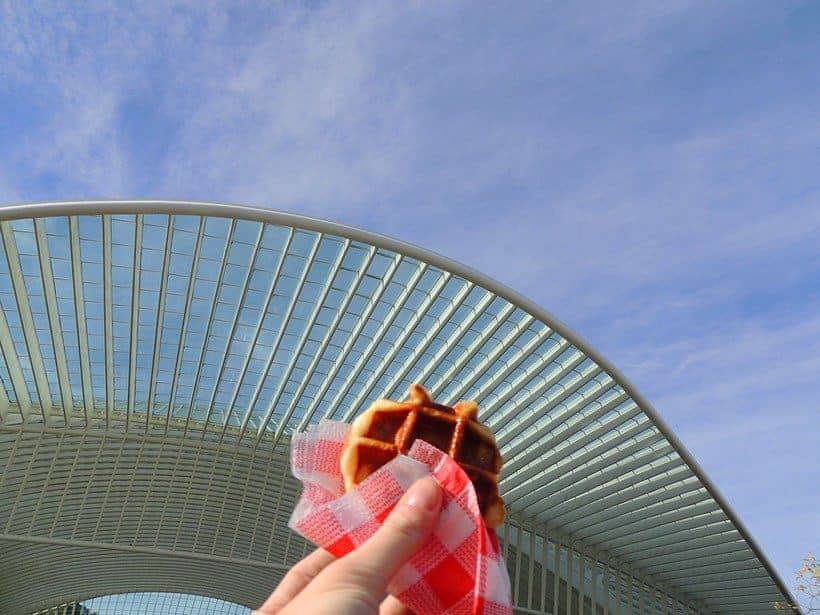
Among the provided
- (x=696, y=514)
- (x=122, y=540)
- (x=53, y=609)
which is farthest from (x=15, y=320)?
(x=53, y=609)

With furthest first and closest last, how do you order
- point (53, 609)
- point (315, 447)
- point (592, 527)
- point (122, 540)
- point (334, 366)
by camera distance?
point (53, 609)
point (122, 540)
point (592, 527)
point (334, 366)
point (315, 447)

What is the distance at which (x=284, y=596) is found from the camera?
3.29m

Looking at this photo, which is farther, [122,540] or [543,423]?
[122,540]

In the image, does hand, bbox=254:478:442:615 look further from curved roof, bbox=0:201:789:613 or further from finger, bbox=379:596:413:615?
curved roof, bbox=0:201:789:613

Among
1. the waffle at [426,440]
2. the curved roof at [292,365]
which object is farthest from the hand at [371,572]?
the curved roof at [292,365]

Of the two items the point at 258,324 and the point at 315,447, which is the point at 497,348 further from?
the point at 315,447

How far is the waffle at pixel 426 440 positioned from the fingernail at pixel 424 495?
41 centimetres

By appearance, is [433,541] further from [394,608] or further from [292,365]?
[292,365]

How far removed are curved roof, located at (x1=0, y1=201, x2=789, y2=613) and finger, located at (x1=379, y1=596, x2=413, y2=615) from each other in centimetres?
1661

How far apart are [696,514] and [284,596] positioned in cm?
2983

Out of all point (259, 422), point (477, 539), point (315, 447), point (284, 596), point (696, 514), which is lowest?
point (284, 596)

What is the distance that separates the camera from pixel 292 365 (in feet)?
84.1

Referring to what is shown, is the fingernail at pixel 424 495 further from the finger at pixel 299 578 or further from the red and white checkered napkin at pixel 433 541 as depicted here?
the finger at pixel 299 578

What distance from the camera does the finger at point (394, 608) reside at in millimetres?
3260
